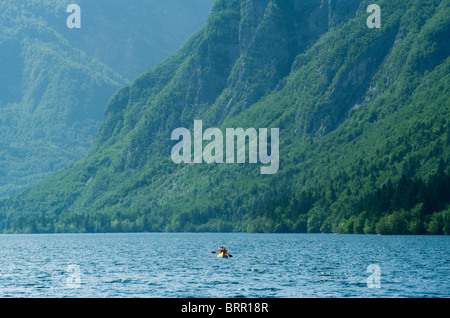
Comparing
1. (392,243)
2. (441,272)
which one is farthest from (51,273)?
(392,243)

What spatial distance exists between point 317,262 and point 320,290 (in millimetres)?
41075

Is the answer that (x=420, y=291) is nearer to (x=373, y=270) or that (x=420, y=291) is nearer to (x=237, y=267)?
(x=373, y=270)

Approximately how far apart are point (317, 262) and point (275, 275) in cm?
2363
